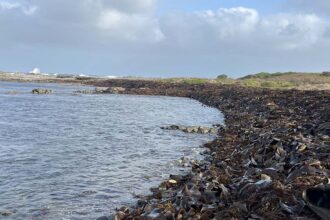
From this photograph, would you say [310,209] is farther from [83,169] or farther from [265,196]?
[83,169]

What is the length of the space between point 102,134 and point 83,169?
30.3 feet

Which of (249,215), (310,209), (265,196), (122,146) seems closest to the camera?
(310,209)

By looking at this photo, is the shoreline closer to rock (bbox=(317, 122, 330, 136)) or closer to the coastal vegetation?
rock (bbox=(317, 122, 330, 136))

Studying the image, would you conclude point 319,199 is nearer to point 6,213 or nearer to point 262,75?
point 6,213

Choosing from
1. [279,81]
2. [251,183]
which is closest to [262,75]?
[279,81]

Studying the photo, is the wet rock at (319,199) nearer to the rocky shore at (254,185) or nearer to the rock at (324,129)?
the rocky shore at (254,185)

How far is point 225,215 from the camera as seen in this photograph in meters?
7.94

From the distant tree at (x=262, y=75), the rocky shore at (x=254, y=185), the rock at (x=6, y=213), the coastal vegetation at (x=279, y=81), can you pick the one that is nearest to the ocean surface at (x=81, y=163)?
the rock at (x=6, y=213)

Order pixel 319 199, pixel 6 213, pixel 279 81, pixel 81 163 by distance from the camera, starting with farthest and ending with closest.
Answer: pixel 279 81 < pixel 81 163 < pixel 6 213 < pixel 319 199

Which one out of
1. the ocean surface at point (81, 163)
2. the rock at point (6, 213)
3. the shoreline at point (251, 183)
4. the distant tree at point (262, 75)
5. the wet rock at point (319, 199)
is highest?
the distant tree at point (262, 75)

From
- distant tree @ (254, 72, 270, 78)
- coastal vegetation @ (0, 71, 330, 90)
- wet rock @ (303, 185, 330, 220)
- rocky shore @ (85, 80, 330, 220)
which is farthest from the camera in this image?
distant tree @ (254, 72, 270, 78)

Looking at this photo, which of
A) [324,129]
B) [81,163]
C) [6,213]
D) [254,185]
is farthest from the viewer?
[324,129]

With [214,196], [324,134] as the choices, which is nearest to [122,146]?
[324,134]

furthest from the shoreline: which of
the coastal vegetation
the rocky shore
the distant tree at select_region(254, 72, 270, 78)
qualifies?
the distant tree at select_region(254, 72, 270, 78)
